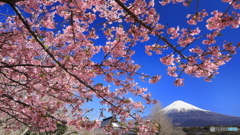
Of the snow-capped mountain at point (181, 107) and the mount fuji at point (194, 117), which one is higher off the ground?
the snow-capped mountain at point (181, 107)

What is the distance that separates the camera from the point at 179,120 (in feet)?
265

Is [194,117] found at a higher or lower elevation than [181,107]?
lower

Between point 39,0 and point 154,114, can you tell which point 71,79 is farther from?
point 154,114

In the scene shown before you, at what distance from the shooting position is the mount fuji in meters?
72.4

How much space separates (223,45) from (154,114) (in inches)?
875

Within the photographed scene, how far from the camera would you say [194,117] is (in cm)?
8225

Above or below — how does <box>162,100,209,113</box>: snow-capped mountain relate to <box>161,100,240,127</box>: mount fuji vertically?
above

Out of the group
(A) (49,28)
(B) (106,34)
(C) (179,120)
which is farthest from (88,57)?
(C) (179,120)

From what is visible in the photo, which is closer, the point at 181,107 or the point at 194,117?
the point at 194,117

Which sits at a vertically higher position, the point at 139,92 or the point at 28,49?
the point at 28,49

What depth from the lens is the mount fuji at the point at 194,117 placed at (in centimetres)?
7244

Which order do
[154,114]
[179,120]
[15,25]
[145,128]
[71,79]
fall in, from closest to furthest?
[15,25], [145,128], [71,79], [154,114], [179,120]

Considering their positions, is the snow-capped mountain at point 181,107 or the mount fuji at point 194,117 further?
the snow-capped mountain at point 181,107

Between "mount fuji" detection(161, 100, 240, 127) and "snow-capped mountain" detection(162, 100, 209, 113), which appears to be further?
"snow-capped mountain" detection(162, 100, 209, 113)
